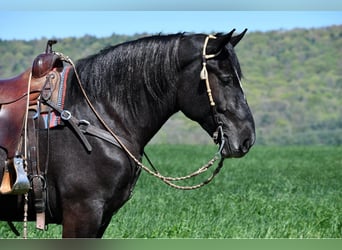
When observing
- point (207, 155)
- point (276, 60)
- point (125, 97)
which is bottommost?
point (207, 155)

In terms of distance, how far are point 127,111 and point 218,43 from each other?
0.78 metres

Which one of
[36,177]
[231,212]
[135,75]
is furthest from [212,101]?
[231,212]

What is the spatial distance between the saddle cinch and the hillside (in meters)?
53.9

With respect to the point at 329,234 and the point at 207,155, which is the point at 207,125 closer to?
the point at 329,234

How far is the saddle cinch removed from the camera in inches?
178

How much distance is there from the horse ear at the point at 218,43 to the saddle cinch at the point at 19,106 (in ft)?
3.45

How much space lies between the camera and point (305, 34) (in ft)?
312

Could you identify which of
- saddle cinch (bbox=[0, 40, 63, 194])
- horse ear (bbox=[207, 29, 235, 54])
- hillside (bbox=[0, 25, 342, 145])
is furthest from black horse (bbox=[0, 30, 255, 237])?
hillside (bbox=[0, 25, 342, 145])

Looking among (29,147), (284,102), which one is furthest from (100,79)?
(284,102)

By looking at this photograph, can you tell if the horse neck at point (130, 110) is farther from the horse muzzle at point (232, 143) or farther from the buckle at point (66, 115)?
the horse muzzle at point (232, 143)

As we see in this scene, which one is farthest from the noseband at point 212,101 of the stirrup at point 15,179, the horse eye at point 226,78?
the stirrup at point 15,179

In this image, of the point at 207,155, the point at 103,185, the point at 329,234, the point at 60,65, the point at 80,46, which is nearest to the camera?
the point at 103,185

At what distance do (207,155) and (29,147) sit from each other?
26277 mm

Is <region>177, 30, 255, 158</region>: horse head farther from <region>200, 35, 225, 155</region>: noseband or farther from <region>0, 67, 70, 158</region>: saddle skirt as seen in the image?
<region>0, 67, 70, 158</region>: saddle skirt
